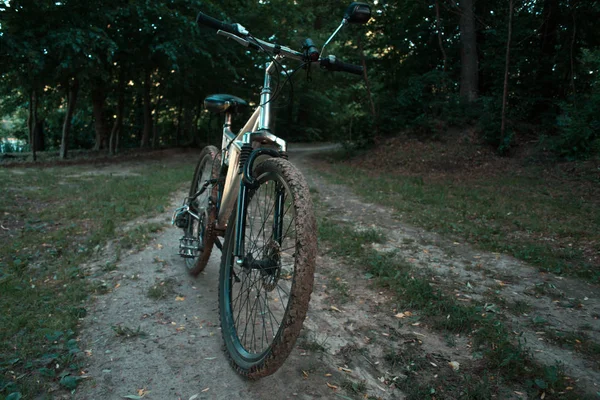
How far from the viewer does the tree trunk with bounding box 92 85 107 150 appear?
18625mm

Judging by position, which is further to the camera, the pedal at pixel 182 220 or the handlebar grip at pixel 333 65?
the pedal at pixel 182 220

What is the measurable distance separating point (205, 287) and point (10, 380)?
1591 millimetres

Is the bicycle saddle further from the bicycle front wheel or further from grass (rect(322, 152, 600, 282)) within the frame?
grass (rect(322, 152, 600, 282))

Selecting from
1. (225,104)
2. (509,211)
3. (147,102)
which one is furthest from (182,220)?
(147,102)

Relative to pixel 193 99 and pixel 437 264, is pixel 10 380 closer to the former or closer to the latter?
pixel 437 264

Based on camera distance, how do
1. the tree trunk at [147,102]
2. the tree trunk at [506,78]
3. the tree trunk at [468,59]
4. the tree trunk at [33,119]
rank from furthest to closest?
the tree trunk at [147,102], the tree trunk at [33,119], the tree trunk at [468,59], the tree trunk at [506,78]

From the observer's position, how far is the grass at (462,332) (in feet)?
8.31

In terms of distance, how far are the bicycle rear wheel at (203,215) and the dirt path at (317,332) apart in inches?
7.8

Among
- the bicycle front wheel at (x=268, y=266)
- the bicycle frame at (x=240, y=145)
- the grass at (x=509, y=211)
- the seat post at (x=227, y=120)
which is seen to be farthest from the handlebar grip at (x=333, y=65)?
the grass at (x=509, y=211)

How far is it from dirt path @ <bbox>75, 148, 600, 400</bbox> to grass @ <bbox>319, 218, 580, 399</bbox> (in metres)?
0.10

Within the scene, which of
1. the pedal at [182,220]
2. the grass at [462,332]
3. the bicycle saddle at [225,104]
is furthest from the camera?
the pedal at [182,220]

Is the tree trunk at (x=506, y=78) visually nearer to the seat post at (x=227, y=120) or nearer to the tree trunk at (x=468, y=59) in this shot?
the tree trunk at (x=468, y=59)

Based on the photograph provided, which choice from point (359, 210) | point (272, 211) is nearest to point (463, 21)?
point (359, 210)

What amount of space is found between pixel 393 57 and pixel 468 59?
3641mm
